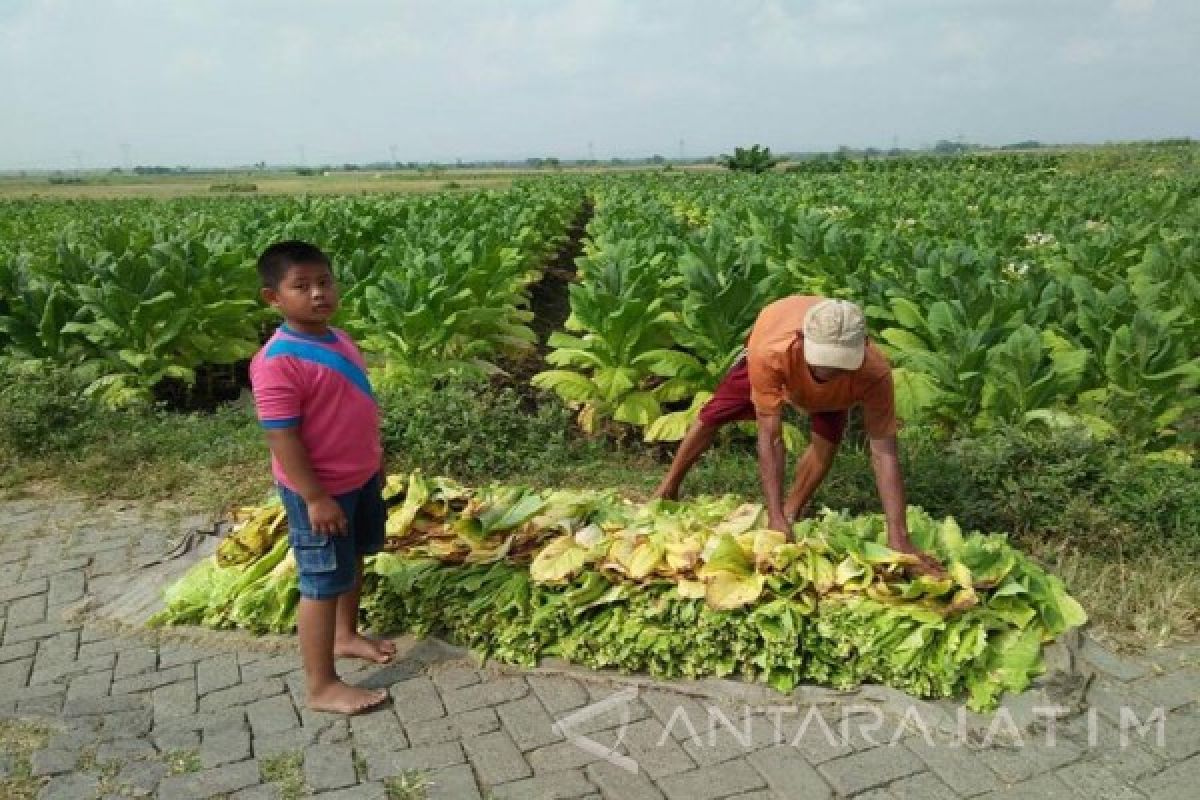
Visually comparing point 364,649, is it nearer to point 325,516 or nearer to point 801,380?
point 325,516

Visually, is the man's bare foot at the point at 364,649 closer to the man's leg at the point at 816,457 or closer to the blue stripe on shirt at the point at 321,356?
the blue stripe on shirt at the point at 321,356

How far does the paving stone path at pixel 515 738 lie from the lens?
9.53 ft

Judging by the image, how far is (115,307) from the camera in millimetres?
7332

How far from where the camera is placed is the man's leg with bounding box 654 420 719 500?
4691 millimetres

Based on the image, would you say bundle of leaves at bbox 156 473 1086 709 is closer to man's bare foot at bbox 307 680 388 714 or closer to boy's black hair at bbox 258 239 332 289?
man's bare foot at bbox 307 680 388 714

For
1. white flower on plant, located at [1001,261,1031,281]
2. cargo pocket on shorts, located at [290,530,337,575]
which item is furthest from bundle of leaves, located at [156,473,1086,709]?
white flower on plant, located at [1001,261,1031,281]

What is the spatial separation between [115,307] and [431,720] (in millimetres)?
5440

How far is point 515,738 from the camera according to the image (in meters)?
3.17

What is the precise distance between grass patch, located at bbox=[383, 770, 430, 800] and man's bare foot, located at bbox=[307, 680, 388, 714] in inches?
15.8

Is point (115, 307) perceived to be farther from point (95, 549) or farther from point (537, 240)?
point (537, 240)

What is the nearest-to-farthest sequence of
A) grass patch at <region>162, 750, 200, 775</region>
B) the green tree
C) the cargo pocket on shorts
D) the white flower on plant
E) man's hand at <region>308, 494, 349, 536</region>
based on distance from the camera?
grass patch at <region>162, 750, 200, 775</region> < man's hand at <region>308, 494, 349, 536</region> < the cargo pocket on shorts < the white flower on plant < the green tree

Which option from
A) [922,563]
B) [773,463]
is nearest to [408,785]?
[773,463]

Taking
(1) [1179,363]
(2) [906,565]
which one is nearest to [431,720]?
(2) [906,565]

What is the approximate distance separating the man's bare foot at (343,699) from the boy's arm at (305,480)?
0.59 metres
